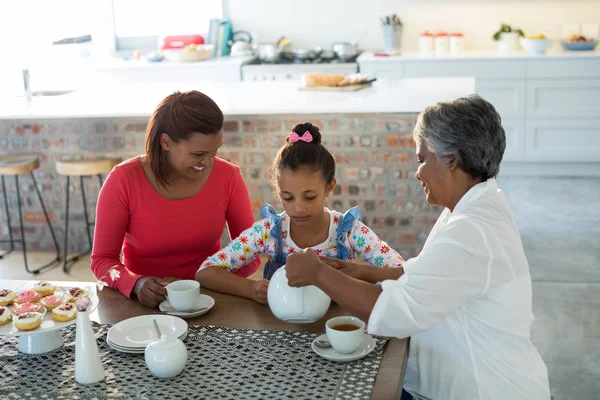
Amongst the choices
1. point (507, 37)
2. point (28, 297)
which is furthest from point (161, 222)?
point (507, 37)

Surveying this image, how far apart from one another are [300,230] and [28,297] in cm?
71

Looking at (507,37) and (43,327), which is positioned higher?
(507,37)

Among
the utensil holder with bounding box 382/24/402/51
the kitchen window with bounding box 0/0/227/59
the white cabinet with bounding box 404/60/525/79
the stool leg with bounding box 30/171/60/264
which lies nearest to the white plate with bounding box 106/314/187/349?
the stool leg with bounding box 30/171/60/264

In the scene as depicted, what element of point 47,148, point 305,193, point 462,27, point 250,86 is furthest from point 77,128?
point 462,27

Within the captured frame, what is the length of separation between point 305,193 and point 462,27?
4.86m

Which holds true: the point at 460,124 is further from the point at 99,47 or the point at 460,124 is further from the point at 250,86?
the point at 99,47

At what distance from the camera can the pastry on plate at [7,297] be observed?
1.77 metres

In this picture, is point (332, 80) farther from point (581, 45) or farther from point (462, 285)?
point (462, 285)

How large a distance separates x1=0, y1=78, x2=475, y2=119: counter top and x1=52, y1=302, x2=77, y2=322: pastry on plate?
2.21 metres

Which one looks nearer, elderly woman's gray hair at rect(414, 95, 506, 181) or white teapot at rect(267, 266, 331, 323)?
elderly woman's gray hair at rect(414, 95, 506, 181)

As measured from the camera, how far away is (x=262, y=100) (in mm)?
4062

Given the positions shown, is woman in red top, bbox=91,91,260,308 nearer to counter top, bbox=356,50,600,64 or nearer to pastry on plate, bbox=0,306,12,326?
pastry on plate, bbox=0,306,12,326

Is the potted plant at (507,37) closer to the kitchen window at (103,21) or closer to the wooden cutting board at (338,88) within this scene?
the wooden cutting board at (338,88)

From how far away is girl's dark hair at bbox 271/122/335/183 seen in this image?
1972mm
